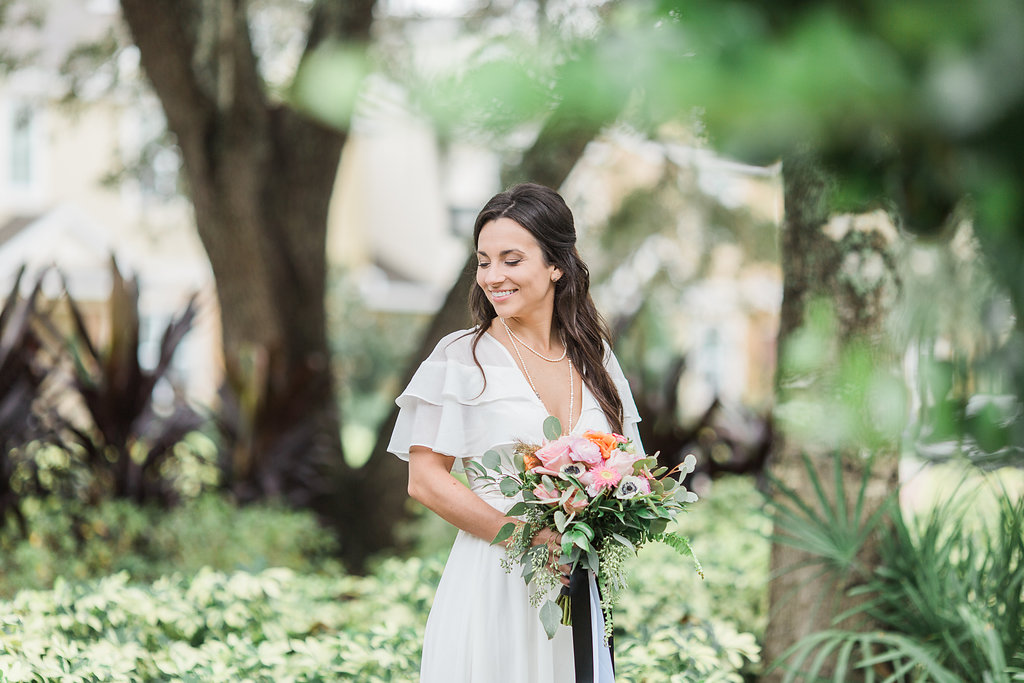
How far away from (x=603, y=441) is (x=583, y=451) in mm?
99

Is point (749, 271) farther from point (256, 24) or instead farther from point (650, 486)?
point (650, 486)

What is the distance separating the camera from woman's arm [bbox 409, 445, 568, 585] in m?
2.36

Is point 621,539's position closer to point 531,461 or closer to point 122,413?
point 531,461

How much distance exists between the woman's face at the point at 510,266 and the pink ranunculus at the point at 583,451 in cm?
41

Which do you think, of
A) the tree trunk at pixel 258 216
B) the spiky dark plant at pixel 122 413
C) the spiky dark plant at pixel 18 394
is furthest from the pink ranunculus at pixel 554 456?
the tree trunk at pixel 258 216

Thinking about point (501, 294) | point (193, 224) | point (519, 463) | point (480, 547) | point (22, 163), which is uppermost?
point (22, 163)

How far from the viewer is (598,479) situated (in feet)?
7.15

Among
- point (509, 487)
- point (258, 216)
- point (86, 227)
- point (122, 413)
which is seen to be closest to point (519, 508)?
point (509, 487)

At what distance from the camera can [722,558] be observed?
5301 mm

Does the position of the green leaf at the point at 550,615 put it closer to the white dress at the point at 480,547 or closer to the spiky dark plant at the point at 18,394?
the white dress at the point at 480,547

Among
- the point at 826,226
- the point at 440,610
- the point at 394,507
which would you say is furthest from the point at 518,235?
the point at 394,507

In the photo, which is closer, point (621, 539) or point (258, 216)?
point (621, 539)

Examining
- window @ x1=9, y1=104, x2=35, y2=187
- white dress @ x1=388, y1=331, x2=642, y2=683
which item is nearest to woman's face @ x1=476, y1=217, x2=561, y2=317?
white dress @ x1=388, y1=331, x2=642, y2=683

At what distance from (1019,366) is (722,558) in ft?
15.4
